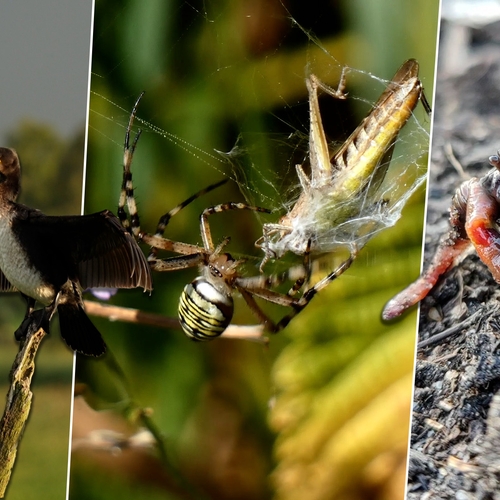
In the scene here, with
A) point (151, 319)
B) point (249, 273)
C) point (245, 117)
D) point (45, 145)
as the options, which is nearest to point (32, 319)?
point (151, 319)

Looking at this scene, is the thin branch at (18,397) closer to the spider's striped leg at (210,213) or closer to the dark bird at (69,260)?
the dark bird at (69,260)

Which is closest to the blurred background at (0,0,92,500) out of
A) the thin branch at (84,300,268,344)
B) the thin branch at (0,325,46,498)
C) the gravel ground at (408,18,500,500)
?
the thin branch at (0,325,46,498)

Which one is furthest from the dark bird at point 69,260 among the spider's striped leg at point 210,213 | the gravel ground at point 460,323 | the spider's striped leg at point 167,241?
the gravel ground at point 460,323

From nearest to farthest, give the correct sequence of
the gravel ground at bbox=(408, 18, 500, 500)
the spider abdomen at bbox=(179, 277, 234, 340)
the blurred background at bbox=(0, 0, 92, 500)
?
the gravel ground at bbox=(408, 18, 500, 500) → the spider abdomen at bbox=(179, 277, 234, 340) → the blurred background at bbox=(0, 0, 92, 500)

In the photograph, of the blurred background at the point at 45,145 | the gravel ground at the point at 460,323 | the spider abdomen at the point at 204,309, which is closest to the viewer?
the gravel ground at the point at 460,323

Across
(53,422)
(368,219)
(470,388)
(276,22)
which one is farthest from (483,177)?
(53,422)

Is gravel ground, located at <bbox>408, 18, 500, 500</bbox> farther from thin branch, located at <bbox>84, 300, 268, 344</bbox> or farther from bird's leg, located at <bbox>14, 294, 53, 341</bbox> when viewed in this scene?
bird's leg, located at <bbox>14, 294, 53, 341</bbox>

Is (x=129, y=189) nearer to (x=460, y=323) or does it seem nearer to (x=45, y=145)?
(x=45, y=145)
